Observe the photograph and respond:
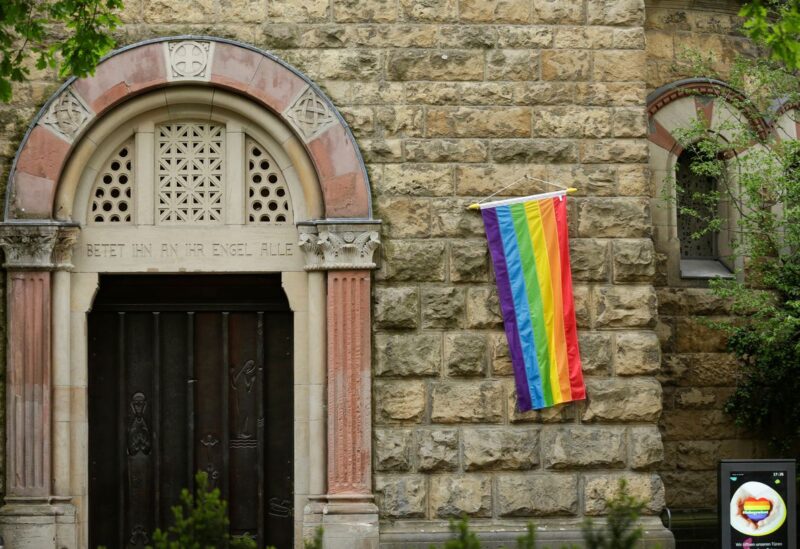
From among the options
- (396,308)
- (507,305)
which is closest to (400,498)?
(396,308)

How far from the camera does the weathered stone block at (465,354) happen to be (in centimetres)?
1274

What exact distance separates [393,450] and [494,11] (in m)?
4.09

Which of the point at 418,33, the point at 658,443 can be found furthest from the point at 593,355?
the point at 418,33

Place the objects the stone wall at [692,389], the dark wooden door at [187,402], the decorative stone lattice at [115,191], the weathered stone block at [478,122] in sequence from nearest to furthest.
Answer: the weathered stone block at [478,122] → the decorative stone lattice at [115,191] → the dark wooden door at [187,402] → the stone wall at [692,389]

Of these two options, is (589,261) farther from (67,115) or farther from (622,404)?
(67,115)

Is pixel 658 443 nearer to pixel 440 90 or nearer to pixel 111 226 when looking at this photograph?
pixel 440 90

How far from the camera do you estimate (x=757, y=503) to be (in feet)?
41.4

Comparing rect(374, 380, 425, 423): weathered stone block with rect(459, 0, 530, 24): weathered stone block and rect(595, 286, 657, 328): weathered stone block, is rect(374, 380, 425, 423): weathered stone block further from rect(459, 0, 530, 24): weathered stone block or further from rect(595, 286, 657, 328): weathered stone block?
rect(459, 0, 530, 24): weathered stone block

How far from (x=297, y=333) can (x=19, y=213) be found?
2.69 meters

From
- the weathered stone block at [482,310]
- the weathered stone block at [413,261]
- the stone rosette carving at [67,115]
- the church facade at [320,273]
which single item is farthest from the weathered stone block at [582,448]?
the stone rosette carving at [67,115]

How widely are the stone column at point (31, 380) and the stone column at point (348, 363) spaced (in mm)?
2384

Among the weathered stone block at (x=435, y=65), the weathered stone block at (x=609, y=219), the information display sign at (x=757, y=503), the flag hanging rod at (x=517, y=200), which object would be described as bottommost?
the information display sign at (x=757, y=503)

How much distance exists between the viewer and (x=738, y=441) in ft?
50.8

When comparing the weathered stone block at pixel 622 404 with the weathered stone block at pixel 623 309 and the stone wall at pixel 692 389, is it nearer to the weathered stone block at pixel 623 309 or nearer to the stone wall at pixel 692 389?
the weathered stone block at pixel 623 309
